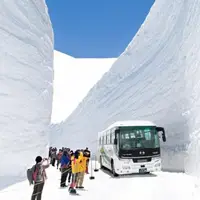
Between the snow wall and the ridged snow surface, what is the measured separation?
689 centimetres

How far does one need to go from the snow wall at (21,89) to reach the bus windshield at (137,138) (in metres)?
4.04

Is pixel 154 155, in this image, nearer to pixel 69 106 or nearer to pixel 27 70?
pixel 27 70

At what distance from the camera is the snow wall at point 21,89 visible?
11.1 m

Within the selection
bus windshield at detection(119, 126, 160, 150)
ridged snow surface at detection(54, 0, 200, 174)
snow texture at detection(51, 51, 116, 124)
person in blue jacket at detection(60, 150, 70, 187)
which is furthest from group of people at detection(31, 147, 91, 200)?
snow texture at detection(51, 51, 116, 124)

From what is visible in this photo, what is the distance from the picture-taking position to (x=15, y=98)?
12047mm

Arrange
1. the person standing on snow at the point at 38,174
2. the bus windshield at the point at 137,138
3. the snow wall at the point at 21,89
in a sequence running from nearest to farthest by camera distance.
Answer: the person standing on snow at the point at 38,174
the snow wall at the point at 21,89
the bus windshield at the point at 137,138

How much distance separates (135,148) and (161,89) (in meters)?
8.58

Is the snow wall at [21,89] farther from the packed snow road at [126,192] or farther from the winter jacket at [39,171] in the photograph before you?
the winter jacket at [39,171]

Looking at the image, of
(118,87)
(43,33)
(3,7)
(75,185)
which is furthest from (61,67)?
(75,185)

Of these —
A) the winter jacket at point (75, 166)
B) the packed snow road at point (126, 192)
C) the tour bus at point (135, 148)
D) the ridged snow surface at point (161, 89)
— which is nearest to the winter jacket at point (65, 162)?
the packed snow road at point (126, 192)

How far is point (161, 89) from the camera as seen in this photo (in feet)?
65.4

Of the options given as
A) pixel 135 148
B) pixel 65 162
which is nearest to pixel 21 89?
pixel 65 162

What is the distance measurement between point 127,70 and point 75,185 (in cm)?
1922

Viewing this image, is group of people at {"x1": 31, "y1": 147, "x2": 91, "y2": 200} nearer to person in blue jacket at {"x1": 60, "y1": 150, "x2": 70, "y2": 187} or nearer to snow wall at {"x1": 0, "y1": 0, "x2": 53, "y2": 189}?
person in blue jacket at {"x1": 60, "y1": 150, "x2": 70, "y2": 187}
